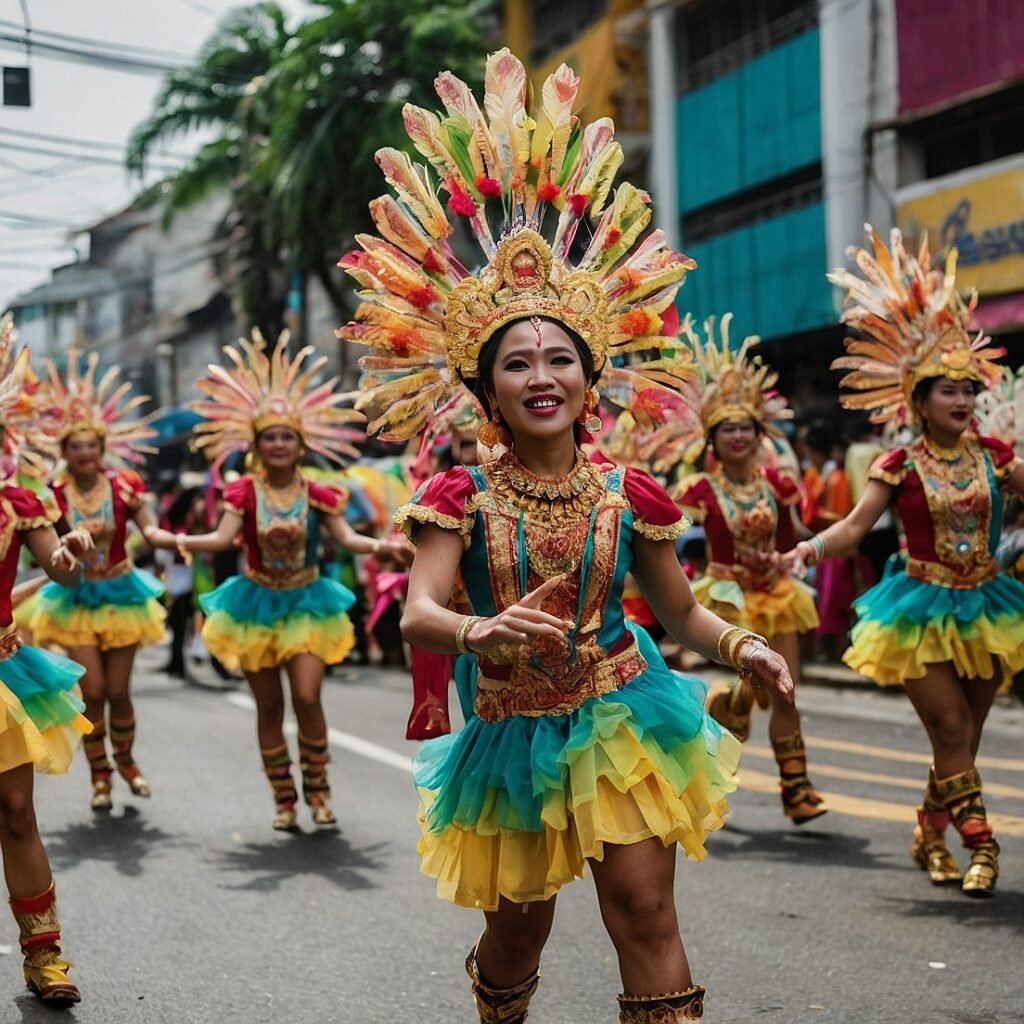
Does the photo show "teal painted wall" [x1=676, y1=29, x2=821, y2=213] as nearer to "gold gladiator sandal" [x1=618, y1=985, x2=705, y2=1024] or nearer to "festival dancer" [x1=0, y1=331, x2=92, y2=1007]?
"festival dancer" [x1=0, y1=331, x2=92, y2=1007]

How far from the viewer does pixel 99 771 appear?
962 cm

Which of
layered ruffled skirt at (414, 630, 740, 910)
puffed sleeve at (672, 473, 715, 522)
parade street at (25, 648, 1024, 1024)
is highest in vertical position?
puffed sleeve at (672, 473, 715, 522)

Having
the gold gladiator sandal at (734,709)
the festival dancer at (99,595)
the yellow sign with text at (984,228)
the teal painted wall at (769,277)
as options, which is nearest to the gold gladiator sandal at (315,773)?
the festival dancer at (99,595)

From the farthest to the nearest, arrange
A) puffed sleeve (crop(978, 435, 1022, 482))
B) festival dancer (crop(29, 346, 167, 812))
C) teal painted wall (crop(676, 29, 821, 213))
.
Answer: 1. teal painted wall (crop(676, 29, 821, 213))
2. festival dancer (crop(29, 346, 167, 812))
3. puffed sleeve (crop(978, 435, 1022, 482))

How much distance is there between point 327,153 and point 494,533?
2295 centimetres

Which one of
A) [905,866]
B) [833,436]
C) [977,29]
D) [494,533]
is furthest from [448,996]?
[977,29]

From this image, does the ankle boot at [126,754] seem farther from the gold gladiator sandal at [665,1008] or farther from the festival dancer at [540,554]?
the gold gladiator sandal at [665,1008]

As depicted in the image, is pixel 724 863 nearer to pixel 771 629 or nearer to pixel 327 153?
pixel 771 629

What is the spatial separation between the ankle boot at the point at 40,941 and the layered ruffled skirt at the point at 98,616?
414cm

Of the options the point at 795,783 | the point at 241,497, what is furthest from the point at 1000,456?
the point at 241,497

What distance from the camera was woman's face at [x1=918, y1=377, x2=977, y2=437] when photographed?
23.2ft

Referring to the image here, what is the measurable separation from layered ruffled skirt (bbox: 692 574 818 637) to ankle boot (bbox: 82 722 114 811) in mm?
3608

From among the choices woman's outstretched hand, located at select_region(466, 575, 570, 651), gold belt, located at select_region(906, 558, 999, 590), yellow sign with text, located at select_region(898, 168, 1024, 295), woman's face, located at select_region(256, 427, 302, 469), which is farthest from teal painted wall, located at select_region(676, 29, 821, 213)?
woman's outstretched hand, located at select_region(466, 575, 570, 651)

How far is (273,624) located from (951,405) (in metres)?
3.80
